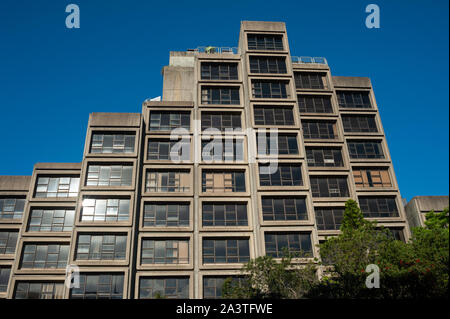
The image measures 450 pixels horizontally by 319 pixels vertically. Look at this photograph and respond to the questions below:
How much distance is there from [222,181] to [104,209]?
1342cm

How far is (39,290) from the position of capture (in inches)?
1436

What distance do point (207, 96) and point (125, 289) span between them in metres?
25.3

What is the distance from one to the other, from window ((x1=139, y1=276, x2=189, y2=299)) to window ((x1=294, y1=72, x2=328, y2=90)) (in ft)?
97.5

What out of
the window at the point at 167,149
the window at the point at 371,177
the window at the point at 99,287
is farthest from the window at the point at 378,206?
the window at the point at 99,287

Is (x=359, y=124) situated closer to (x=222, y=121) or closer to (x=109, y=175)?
(x=222, y=121)

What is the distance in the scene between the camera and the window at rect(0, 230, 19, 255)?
3981cm

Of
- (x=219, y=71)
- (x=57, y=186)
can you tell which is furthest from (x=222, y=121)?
(x=57, y=186)

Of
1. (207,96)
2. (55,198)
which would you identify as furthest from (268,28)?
(55,198)

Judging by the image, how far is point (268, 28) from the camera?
4994cm

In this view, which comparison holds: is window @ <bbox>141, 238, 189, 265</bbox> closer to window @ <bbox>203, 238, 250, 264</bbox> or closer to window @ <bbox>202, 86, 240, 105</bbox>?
window @ <bbox>203, 238, 250, 264</bbox>

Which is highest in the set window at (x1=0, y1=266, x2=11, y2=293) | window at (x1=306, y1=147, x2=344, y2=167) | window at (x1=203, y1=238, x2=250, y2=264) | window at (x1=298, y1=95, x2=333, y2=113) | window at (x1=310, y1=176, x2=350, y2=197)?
window at (x1=298, y1=95, x2=333, y2=113)

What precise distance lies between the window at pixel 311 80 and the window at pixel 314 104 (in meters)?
1.63

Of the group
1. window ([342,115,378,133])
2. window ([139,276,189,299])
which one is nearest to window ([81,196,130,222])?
window ([139,276,189,299])
